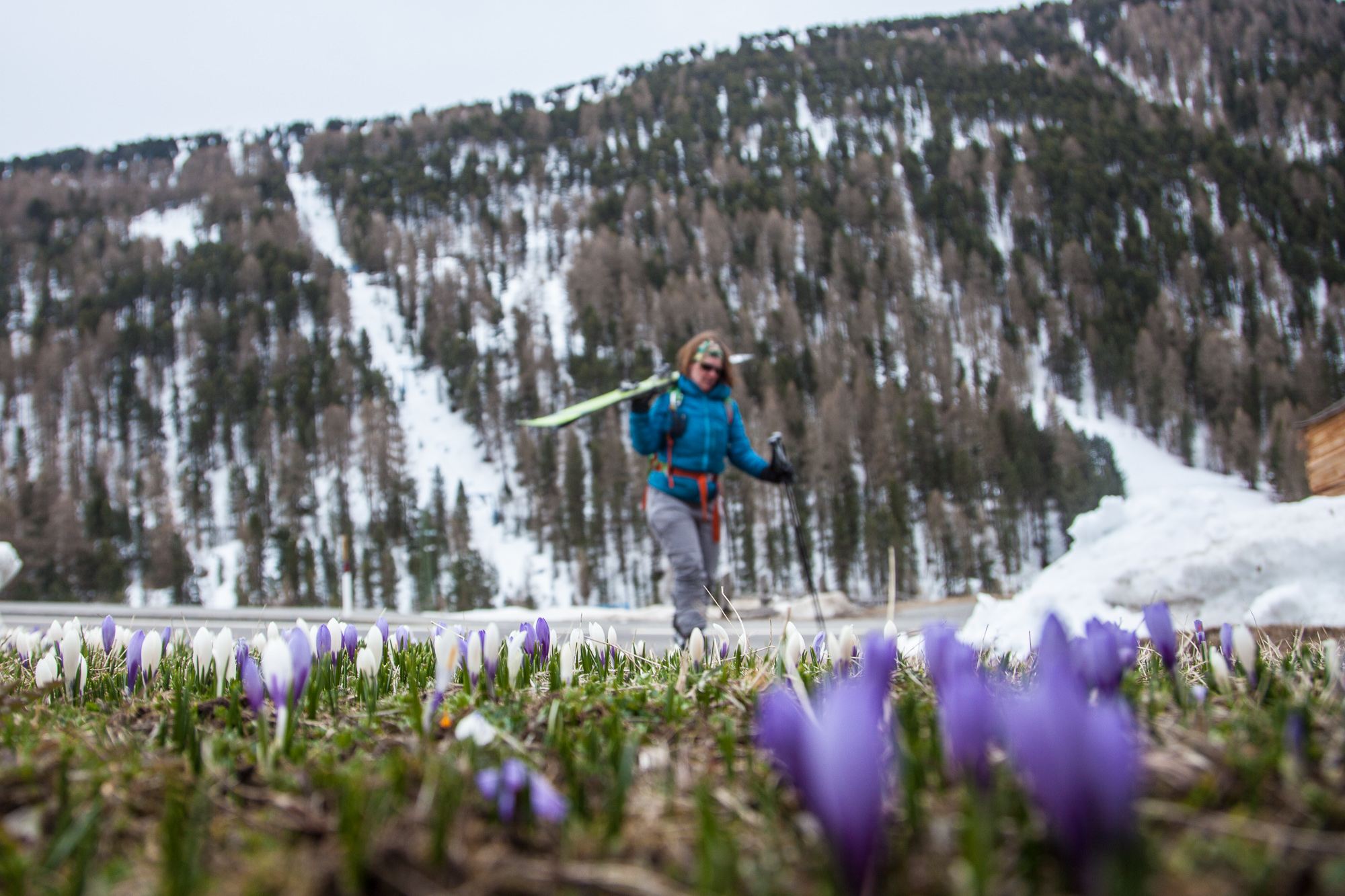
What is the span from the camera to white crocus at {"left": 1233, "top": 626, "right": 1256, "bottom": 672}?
1448 millimetres

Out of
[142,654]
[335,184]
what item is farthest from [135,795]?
[335,184]

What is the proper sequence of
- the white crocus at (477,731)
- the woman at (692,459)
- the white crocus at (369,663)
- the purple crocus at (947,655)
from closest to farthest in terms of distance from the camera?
the purple crocus at (947,655) → the white crocus at (477,731) → the white crocus at (369,663) → the woman at (692,459)

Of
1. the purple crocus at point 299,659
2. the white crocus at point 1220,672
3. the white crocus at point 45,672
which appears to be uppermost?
the purple crocus at point 299,659

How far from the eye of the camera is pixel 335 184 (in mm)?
94312

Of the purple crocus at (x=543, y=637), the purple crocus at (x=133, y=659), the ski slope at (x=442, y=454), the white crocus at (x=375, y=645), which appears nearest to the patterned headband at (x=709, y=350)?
the purple crocus at (x=543, y=637)

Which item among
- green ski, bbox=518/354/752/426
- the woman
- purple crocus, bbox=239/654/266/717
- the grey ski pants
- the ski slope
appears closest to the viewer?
purple crocus, bbox=239/654/266/717

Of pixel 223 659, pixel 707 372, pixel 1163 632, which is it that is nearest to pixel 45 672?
A: pixel 223 659

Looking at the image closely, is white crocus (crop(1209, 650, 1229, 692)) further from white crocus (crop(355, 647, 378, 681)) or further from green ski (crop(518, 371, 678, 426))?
green ski (crop(518, 371, 678, 426))

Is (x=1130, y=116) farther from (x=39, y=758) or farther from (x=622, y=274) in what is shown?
(x=39, y=758)

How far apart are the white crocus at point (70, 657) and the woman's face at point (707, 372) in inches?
151

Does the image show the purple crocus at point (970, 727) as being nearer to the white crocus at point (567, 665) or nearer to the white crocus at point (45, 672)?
the white crocus at point (567, 665)

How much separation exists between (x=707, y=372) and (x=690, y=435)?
49 centimetres

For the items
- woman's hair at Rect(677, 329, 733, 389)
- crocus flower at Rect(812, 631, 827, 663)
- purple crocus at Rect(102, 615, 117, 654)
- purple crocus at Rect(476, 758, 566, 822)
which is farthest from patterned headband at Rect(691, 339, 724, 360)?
purple crocus at Rect(476, 758, 566, 822)

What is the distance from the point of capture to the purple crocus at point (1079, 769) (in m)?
0.54
